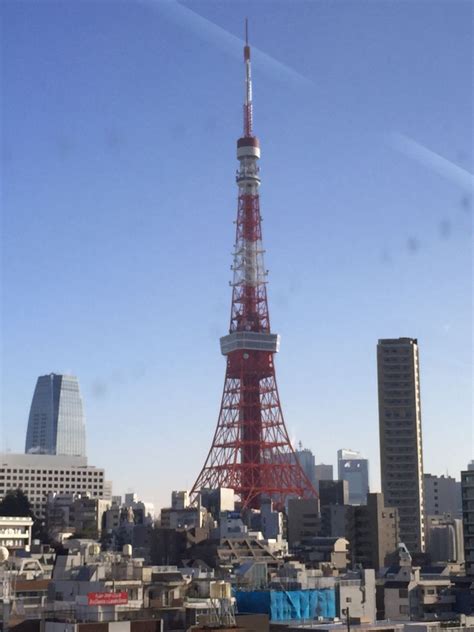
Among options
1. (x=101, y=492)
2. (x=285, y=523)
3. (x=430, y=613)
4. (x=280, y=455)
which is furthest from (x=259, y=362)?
(x=430, y=613)

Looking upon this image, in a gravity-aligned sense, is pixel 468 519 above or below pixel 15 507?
below

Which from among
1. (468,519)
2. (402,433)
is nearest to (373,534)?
(468,519)

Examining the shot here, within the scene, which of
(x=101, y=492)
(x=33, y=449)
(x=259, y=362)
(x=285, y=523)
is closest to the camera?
(x=285, y=523)

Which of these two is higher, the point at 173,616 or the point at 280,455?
the point at 280,455

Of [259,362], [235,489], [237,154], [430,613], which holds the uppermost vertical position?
[237,154]

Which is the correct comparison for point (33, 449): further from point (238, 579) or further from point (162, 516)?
point (238, 579)

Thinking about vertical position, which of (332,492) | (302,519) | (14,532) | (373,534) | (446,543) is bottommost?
(446,543)

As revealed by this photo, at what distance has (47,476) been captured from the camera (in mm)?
122750

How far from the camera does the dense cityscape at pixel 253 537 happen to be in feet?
91.1

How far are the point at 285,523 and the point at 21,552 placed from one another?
123 feet

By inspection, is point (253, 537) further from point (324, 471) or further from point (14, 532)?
point (324, 471)

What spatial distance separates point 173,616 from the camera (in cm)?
2620

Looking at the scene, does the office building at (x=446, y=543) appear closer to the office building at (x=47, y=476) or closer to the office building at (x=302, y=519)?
the office building at (x=302, y=519)

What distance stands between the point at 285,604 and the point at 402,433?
61804mm
